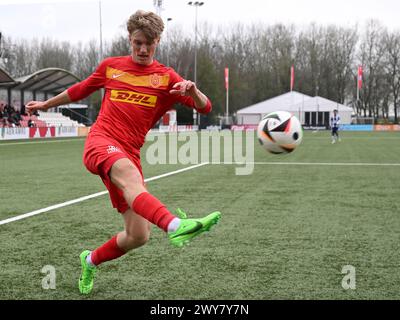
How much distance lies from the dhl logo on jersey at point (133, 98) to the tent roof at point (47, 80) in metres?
39.3

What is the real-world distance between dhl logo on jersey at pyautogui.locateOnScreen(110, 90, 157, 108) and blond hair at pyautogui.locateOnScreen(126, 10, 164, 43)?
0.44 meters

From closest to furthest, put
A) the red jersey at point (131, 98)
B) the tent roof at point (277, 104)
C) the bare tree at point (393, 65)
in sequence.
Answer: the red jersey at point (131, 98), the tent roof at point (277, 104), the bare tree at point (393, 65)

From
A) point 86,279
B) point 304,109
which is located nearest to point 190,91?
point 86,279

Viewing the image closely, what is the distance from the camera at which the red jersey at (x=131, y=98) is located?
15.0 ft

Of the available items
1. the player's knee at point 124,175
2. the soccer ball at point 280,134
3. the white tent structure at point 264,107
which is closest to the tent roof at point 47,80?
the white tent structure at point 264,107

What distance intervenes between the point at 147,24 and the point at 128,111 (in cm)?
70

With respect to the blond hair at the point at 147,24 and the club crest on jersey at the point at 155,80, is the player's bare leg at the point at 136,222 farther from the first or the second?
the blond hair at the point at 147,24

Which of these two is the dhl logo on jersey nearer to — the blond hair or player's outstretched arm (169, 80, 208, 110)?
player's outstretched arm (169, 80, 208, 110)

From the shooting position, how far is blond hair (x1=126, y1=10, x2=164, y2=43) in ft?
14.5

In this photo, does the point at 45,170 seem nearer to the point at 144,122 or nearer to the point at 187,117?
the point at 144,122

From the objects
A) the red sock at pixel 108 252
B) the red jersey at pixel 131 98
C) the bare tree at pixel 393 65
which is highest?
the bare tree at pixel 393 65

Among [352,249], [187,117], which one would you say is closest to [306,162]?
[352,249]

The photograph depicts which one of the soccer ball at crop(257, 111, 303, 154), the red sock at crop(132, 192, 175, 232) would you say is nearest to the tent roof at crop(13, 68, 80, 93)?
the soccer ball at crop(257, 111, 303, 154)
